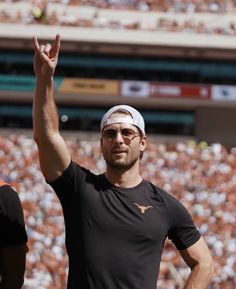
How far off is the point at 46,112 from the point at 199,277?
0.95 metres

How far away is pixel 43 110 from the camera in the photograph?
10.2 feet

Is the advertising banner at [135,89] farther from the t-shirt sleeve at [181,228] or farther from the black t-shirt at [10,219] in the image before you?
the black t-shirt at [10,219]

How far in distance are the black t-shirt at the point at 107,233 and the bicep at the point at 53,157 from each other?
0.03 meters

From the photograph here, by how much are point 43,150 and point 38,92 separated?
22 cm

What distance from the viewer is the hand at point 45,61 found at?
309 centimetres

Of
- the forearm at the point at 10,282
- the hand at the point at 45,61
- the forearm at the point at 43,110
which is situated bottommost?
the forearm at the point at 10,282

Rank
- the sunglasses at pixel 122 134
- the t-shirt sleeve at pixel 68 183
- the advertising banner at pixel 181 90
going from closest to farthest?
the t-shirt sleeve at pixel 68 183 < the sunglasses at pixel 122 134 < the advertising banner at pixel 181 90

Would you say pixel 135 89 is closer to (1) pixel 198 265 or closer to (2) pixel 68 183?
(1) pixel 198 265

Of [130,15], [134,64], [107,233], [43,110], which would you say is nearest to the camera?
[43,110]

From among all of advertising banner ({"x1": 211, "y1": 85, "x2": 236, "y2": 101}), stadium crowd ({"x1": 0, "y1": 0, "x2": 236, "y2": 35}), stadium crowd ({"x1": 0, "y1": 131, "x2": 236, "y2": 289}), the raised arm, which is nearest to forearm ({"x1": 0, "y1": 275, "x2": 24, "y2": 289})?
the raised arm

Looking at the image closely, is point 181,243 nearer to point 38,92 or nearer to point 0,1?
point 38,92

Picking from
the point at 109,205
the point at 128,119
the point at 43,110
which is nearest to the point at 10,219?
the point at 109,205

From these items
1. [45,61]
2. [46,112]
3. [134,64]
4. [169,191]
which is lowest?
[134,64]

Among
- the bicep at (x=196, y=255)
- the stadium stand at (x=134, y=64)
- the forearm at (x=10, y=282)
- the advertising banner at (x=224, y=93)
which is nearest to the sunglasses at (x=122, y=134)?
the bicep at (x=196, y=255)
